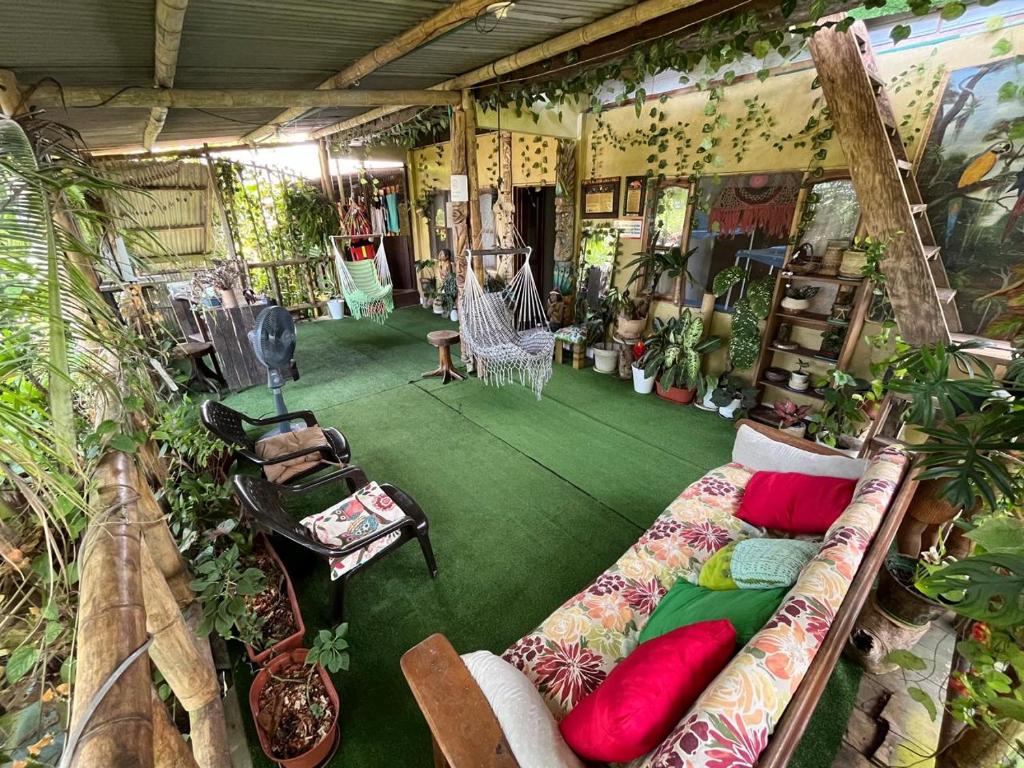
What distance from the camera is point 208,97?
230 centimetres

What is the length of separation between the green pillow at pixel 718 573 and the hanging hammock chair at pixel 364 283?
4587 millimetres

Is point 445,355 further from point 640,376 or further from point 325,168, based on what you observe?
point 325,168

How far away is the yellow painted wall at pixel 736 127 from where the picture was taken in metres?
2.20

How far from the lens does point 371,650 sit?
5.16 ft

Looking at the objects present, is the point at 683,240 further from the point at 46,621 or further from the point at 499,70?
the point at 46,621

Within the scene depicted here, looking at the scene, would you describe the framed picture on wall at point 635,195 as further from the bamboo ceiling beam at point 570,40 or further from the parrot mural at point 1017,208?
the parrot mural at point 1017,208

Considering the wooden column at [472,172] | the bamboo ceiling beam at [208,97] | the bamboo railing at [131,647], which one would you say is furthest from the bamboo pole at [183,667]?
the wooden column at [472,172]

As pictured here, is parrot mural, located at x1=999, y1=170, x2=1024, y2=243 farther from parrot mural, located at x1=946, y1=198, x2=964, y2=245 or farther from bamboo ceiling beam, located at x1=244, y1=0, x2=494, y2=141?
bamboo ceiling beam, located at x1=244, y1=0, x2=494, y2=141

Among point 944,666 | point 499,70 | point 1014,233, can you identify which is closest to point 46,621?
point 944,666

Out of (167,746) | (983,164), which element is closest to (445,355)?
(167,746)

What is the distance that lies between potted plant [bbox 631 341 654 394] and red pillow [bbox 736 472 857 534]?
75.9 inches

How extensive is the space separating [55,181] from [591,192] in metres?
3.88

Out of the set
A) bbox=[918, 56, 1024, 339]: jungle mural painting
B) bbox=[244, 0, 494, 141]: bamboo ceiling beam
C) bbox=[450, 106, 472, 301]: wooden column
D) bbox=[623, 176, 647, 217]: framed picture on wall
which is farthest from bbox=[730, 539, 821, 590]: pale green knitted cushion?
bbox=[623, 176, 647, 217]: framed picture on wall

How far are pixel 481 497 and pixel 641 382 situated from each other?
6.12 feet
